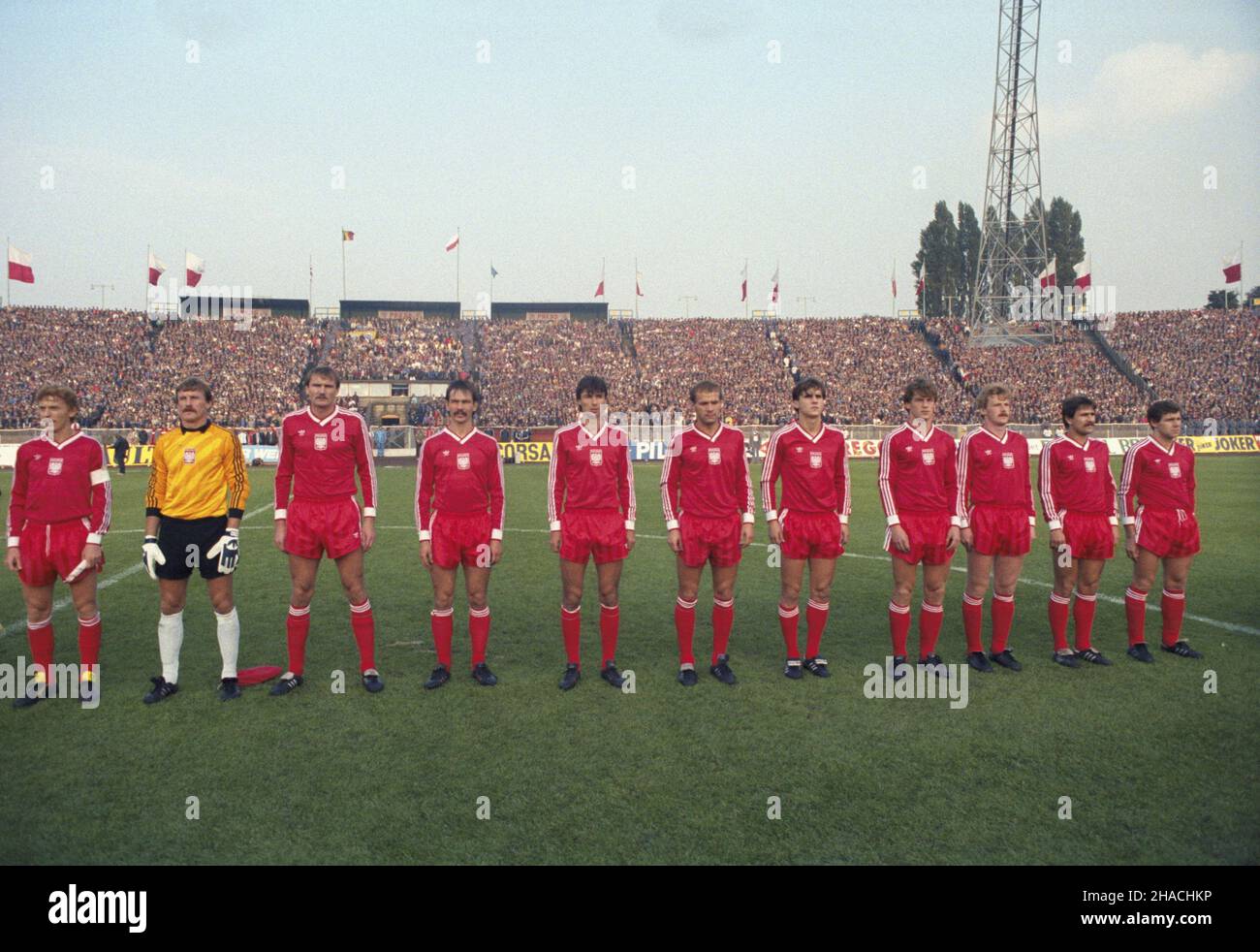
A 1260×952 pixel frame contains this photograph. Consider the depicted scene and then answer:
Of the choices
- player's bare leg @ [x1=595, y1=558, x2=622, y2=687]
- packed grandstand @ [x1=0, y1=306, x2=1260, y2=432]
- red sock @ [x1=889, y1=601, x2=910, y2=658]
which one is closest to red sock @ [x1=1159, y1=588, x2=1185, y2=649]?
red sock @ [x1=889, y1=601, x2=910, y2=658]

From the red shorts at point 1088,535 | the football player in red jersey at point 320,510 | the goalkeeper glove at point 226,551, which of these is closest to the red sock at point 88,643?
the goalkeeper glove at point 226,551

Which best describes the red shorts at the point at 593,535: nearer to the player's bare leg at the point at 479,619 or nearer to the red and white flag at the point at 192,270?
the player's bare leg at the point at 479,619

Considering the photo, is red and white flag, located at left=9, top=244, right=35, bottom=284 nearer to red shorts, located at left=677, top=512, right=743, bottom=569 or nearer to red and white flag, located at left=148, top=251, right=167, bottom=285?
red and white flag, located at left=148, top=251, right=167, bottom=285

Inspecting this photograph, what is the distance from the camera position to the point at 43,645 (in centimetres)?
577

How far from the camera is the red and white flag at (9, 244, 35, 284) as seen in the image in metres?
37.0

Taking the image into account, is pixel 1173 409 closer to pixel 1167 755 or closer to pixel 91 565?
pixel 1167 755

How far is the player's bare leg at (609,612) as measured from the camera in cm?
609

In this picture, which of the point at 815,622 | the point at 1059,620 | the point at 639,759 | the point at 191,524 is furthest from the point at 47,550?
the point at 1059,620

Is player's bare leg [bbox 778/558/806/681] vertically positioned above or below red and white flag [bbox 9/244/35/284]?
below

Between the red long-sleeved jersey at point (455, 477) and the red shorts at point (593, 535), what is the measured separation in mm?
511

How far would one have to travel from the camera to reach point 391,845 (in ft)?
12.1

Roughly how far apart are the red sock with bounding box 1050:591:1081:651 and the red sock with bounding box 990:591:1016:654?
44cm

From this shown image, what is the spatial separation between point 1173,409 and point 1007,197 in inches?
1621

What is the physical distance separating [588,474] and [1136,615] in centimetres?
464
